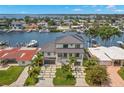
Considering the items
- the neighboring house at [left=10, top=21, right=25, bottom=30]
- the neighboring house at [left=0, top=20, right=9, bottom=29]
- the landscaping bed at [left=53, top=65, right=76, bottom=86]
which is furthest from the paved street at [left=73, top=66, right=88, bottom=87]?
the neighboring house at [left=0, top=20, right=9, bottom=29]

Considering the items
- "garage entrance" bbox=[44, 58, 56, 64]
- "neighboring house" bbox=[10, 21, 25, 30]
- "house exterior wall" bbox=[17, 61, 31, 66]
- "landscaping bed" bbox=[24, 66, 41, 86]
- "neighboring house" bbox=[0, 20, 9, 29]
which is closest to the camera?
"neighboring house" bbox=[0, 20, 9, 29]

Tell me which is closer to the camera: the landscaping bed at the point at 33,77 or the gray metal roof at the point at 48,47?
the gray metal roof at the point at 48,47

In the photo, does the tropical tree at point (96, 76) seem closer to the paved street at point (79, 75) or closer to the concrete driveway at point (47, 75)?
the paved street at point (79, 75)

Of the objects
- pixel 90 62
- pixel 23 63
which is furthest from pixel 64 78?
pixel 23 63

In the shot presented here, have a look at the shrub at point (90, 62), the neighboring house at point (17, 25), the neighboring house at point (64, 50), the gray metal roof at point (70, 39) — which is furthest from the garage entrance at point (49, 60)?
the neighboring house at point (17, 25)

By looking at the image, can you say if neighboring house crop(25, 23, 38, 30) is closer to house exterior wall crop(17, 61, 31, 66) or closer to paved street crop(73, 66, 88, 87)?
house exterior wall crop(17, 61, 31, 66)
